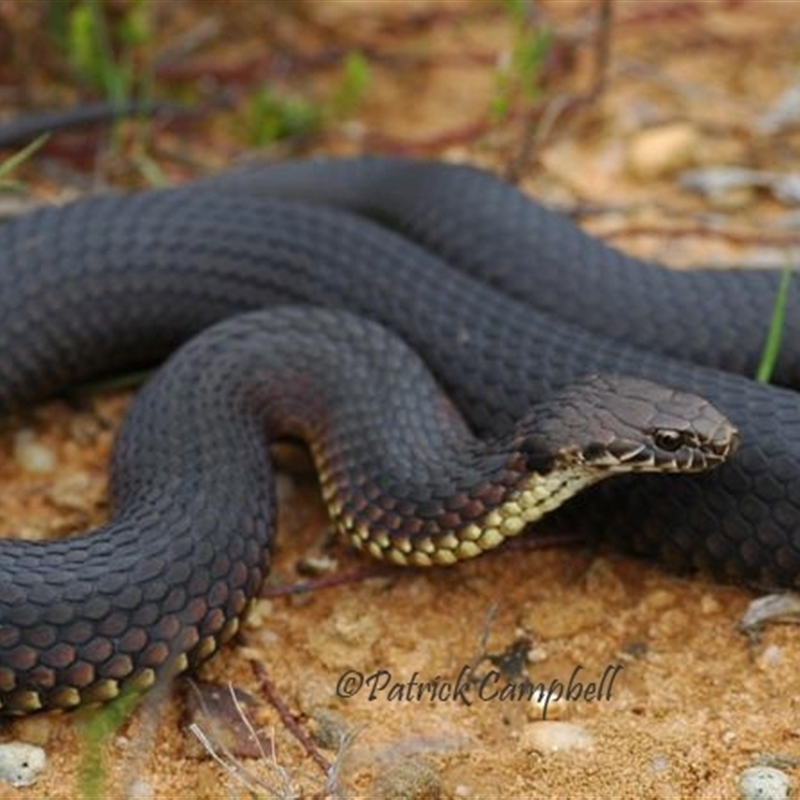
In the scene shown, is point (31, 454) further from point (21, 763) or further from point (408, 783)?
point (408, 783)

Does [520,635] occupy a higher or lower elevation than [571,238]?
lower

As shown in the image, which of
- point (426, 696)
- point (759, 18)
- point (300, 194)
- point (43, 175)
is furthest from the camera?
point (759, 18)

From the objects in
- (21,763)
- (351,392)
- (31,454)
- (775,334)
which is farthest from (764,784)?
(31,454)

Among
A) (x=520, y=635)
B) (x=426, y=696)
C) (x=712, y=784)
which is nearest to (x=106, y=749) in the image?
(x=426, y=696)

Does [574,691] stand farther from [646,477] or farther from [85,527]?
[85,527]

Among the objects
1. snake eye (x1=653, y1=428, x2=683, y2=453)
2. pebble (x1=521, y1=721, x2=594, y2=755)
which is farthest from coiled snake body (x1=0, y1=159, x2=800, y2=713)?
pebble (x1=521, y1=721, x2=594, y2=755)

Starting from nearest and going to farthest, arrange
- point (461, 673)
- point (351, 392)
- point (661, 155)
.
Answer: point (461, 673) → point (351, 392) → point (661, 155)
